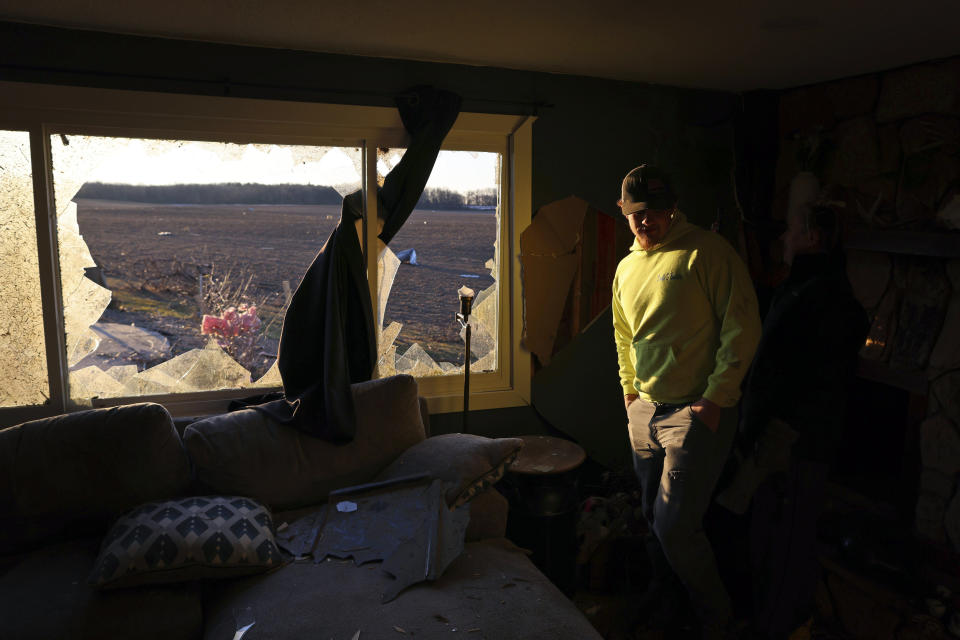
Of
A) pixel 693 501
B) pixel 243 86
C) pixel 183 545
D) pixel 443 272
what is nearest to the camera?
pixel 183 545

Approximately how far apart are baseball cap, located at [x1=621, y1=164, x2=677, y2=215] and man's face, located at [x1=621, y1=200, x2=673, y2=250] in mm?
24

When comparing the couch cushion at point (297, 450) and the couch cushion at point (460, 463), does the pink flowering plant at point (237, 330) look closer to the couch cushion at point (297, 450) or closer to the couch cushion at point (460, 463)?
the couch cushion at point (297, 450)

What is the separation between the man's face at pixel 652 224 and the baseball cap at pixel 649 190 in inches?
1.0

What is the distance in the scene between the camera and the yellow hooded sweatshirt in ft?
7.89

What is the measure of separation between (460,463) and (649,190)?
1.27m

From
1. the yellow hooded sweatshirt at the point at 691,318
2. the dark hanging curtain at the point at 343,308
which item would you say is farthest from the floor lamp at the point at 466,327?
the yellow hooded sweatshirt at the point at 691,318

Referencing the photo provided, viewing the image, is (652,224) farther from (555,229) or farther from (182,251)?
(182,251)

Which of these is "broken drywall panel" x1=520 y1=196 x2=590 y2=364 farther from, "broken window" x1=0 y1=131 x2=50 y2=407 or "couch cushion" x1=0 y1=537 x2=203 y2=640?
"broken window" x1=0 y1=131 x2=50 y2=407

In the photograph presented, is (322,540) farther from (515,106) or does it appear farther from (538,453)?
(515,106)

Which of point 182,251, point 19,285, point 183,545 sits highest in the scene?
point 182,251

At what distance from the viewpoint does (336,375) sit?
9.12ft

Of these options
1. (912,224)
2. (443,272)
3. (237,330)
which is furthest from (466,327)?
(912,224)

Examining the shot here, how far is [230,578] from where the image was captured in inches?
89.5

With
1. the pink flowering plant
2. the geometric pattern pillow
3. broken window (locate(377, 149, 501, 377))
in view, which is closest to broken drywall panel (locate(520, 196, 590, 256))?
broken window (locate(377, 149, 501, 377))
